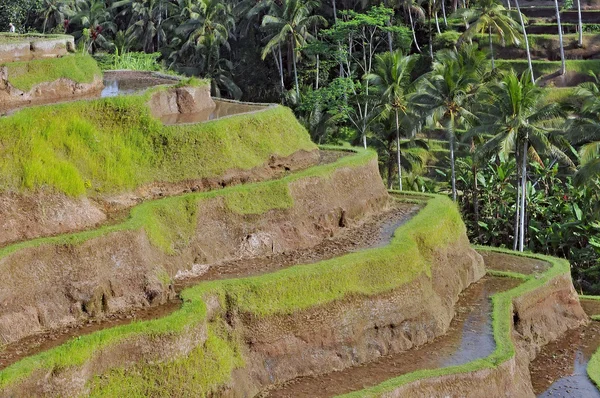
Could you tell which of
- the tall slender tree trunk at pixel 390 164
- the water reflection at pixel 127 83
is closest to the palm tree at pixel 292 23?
the tall slender tree trunk at pixel 390 164

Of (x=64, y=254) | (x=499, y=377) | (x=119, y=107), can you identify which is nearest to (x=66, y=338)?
(x=64, y=254)

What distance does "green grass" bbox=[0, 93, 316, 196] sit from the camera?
2116 cm

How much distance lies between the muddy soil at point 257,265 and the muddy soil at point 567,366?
5391 millimetres

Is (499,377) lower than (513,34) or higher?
lower

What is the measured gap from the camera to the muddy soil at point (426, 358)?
20172mm

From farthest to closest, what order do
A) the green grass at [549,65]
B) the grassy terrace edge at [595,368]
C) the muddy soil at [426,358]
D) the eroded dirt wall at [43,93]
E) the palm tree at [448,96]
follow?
the green grass at [549,65], the palm tree at [448,96], the eroded dirt wall at [43,93], the grassy terrace edge at [595,368], the muddy soil at [426,358]

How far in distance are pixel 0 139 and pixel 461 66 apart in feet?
69.0

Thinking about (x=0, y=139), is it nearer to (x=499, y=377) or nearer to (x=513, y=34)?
(x=499, y=377)

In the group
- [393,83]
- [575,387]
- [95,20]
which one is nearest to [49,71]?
[393,83]

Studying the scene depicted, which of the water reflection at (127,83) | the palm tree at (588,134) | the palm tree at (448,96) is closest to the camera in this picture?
the water reflection at (127,83)

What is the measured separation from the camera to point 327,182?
84.8ft

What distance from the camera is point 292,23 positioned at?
5144 cm

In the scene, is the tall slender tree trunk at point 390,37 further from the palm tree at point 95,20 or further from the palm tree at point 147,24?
the palm tree at point 95,20

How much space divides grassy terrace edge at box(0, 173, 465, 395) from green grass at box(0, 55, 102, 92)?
22.8 feet
